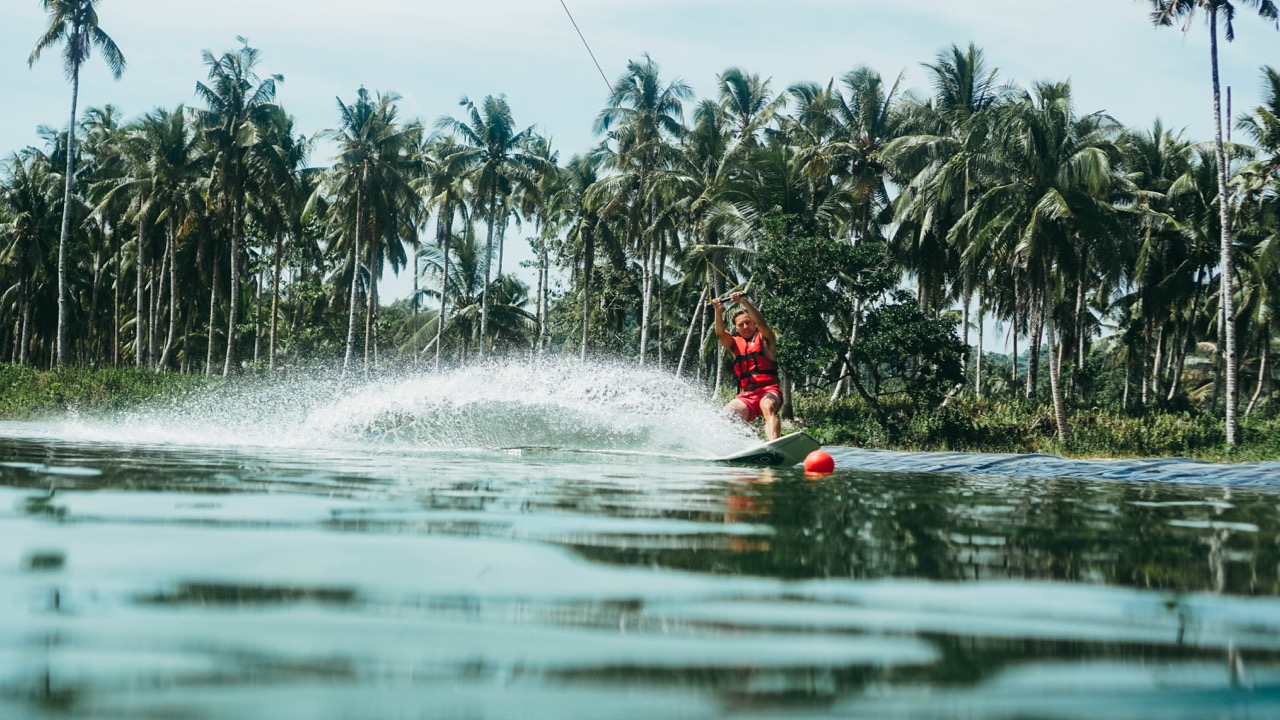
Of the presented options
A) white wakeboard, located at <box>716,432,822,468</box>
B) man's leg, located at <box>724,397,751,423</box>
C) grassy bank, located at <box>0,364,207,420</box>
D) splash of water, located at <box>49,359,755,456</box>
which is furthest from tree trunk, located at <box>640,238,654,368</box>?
white wakeboard, located at <box>716,432,822,468</box>

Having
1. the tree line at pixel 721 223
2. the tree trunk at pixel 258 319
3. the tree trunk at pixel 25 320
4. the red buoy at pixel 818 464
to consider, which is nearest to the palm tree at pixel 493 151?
the tree line at pixel 721 223

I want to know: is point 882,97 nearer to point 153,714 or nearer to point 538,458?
point 538,458

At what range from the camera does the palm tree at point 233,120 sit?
132ft

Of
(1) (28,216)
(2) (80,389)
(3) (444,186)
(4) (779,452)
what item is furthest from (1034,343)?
(1) (28,216)

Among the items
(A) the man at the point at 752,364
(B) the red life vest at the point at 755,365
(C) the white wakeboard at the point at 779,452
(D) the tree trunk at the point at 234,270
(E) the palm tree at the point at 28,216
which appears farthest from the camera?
(E) the palm tree at the point at 28,216

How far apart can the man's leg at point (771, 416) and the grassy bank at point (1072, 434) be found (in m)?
13.4

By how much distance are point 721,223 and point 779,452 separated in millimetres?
21238

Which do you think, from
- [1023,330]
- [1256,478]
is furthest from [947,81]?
[1256,478]

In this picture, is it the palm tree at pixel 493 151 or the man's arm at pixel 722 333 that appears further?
the palm tree at pixel 493 151

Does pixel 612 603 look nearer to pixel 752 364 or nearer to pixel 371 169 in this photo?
pixel 752 364

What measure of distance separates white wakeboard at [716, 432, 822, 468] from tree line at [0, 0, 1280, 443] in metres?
10.5

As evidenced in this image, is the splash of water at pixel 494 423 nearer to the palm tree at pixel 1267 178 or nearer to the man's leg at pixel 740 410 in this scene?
the man's leg at pixel 740 410

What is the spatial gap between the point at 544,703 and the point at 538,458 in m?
9.36

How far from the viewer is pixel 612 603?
2.66 m
